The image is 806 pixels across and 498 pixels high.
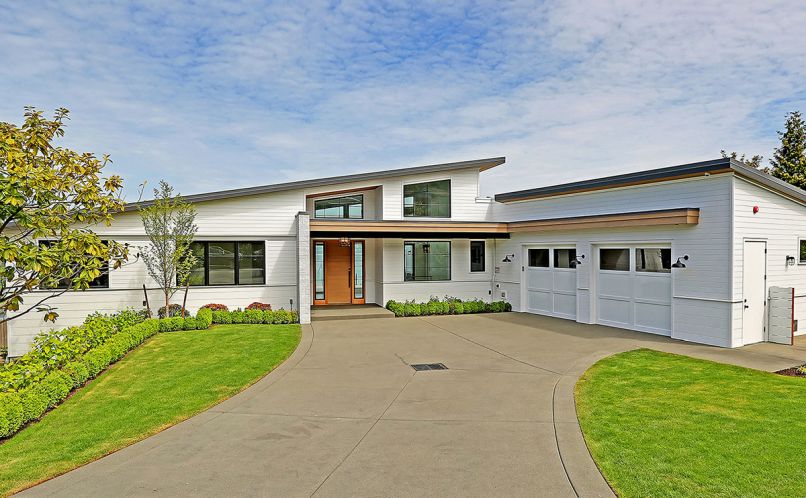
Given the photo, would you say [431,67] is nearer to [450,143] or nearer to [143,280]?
[450,143]

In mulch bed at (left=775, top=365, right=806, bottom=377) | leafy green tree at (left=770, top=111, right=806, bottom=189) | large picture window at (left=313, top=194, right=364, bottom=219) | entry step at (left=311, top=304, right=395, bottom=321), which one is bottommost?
entry step at (left=311, top=304, right=395, bottom=321)

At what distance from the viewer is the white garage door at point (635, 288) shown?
12117mm

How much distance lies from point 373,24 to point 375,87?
24.6 ft

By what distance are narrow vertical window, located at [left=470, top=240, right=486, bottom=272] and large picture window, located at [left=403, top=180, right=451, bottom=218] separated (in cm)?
148

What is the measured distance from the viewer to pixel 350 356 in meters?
10.1

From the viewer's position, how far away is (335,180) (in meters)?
15.7

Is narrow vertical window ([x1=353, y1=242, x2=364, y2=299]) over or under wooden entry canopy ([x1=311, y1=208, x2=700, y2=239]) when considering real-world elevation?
under

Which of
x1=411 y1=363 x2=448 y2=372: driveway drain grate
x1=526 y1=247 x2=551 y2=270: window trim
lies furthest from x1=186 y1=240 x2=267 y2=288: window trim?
x1=526 y1=247 x2=551 y2=270: window trim

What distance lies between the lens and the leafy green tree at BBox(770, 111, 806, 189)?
78.8ft

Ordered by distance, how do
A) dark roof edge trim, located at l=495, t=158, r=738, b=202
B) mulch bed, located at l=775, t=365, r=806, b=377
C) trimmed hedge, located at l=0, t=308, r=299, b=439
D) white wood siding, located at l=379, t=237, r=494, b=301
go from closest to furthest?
trimmed hedge, located at l=0, t=308, r=299, b=439, mulch bed, located at l=775, t=365, r=806, b=377, dark roof edge trim, located at l=495, t=158, r=738, b=202, white wood siding, located at l=379, t=237, r=494, b=301

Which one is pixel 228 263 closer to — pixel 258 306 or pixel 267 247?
pixel 267 247

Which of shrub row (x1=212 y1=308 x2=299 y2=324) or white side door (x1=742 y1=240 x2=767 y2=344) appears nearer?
white side door (x1=742 y1=240 x2=767 y2=344)

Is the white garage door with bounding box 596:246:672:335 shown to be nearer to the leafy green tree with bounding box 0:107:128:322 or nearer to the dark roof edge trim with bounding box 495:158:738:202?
the dark roof edge trim with bounding box 495:158:738:202

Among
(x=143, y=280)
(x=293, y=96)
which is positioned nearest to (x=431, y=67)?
(x=293, y=96)
